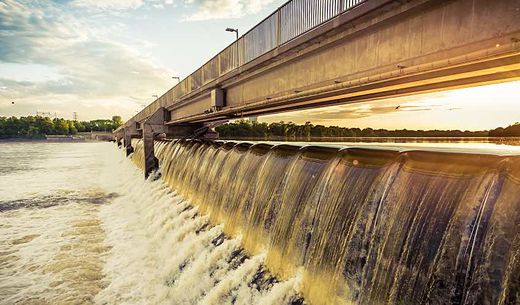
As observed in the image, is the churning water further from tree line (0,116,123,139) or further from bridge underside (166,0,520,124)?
tree line (0,116,123,139)

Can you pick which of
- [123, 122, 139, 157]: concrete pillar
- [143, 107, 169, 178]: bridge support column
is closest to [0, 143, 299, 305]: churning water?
[143, 107, 169, 178]: bridge support column

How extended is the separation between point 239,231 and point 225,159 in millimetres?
4229

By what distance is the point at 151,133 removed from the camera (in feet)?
94.5

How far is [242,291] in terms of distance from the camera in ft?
23.4

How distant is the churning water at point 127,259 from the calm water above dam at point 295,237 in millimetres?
47

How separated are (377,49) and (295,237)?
15.7 feet

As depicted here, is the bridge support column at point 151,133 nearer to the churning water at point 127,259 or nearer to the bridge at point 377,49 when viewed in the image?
the churning water at point 127,259

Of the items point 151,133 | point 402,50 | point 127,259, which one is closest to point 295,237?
point 402,50

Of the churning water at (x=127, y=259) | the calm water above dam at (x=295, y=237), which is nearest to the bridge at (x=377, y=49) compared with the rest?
the calm water above dam at (x=295, y=237)

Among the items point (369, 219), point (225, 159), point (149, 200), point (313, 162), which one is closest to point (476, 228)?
point (369, 219)

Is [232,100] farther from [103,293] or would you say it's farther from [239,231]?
[103,293]

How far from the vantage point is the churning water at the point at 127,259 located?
762 cm

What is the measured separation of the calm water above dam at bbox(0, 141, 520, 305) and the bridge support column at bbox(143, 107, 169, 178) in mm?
9773

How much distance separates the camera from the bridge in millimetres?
5223
